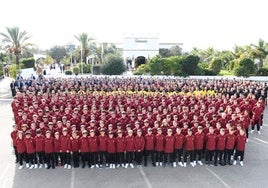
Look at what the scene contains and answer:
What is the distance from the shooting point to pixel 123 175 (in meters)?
9.23

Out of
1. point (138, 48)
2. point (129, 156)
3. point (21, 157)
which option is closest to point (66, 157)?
point (21, 157)

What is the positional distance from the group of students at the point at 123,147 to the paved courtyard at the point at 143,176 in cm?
35

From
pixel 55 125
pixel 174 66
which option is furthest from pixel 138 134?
pixel 174 66

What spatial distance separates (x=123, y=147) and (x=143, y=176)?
1161 millimetres

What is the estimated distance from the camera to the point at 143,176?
30.0ft

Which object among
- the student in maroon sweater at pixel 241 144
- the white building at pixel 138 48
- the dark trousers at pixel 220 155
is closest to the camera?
the student in maroon sweater at pixel 241 144

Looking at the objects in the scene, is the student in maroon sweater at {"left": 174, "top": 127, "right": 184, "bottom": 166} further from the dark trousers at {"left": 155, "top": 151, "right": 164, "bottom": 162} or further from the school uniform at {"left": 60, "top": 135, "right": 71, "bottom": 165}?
the school uniform at {"left": 60, "top": 135, "right": 71, "bottom": 165}

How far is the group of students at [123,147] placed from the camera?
9.69 m

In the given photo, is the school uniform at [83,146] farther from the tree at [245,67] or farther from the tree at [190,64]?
the tree at [245,67]

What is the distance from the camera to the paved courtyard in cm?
857

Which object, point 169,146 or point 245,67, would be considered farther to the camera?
point 245,67

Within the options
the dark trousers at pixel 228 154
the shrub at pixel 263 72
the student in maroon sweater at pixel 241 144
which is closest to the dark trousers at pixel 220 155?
the dark trousers at pixel 228 154

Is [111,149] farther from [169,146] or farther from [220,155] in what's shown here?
[220,155]

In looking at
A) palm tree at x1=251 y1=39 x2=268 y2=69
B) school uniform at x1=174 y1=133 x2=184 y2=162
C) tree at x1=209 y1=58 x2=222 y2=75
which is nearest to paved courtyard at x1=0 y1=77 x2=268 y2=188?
school uniform at x1=174 y1=133 x2=184 y2=162
